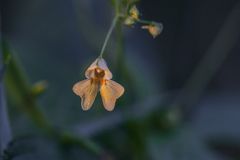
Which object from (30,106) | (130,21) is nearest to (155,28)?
(130,21)

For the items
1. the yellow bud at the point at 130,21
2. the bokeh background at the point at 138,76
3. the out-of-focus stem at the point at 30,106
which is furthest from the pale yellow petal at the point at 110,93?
the out-of-focus stem at the point at 30,106

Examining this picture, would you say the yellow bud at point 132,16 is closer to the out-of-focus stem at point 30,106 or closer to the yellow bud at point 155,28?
the yellow bud at point 155,28

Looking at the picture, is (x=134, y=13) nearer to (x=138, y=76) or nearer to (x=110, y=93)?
(x=110, y=93)

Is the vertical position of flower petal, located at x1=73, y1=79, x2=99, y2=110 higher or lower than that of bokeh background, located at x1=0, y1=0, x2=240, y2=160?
higher

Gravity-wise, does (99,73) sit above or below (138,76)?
above

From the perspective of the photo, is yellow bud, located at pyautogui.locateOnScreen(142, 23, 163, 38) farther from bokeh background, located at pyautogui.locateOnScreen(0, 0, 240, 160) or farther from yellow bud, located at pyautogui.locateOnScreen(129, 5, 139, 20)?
bokeh background, located at pyautogui.locateOnScreen(0, 0, 240, 160)

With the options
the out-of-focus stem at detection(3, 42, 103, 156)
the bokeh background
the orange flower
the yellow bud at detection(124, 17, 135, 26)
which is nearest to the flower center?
the orange flower
